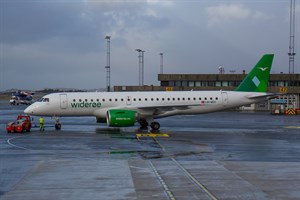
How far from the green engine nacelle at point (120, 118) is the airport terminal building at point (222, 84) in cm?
4191

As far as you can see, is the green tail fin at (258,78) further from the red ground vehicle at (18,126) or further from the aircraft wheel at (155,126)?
the red ground vehicle at (18,126)

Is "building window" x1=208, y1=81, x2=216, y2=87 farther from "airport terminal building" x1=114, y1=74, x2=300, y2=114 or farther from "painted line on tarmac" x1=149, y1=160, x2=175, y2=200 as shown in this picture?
"painted line on tarmac" x1=149, y1=160, x2=175, y2=200

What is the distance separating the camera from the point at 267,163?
20.0m

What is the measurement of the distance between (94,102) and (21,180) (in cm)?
2236

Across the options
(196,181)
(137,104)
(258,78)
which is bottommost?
(196,181)

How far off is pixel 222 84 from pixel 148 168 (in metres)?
67.5

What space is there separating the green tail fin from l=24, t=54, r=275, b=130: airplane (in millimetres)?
987

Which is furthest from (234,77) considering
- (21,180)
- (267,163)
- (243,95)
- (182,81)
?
(21,180)

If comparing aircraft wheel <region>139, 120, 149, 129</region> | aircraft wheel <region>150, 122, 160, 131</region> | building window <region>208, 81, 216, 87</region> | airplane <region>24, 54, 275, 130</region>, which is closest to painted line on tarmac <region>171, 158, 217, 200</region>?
airplane <region>24, 54, 275, 130</region>

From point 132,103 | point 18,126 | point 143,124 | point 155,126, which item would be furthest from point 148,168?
point 143,124

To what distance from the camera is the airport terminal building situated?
76.3 m

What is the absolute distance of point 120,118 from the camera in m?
34.9

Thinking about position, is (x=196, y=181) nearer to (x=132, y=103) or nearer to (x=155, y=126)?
(x=155, y=126)

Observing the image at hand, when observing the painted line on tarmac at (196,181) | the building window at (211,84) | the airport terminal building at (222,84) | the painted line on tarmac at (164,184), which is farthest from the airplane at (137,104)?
the building window at (211,84)
